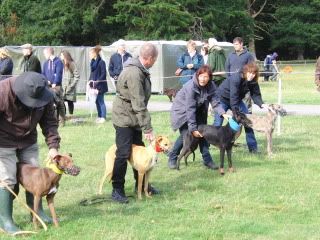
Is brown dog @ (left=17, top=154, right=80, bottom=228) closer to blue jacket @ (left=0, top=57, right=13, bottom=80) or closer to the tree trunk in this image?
blue jacket @ (left=0, top=57, right=13, bottom=80)

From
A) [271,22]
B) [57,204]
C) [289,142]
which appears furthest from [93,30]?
[57,204]

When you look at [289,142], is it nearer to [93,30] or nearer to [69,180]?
[69,180]

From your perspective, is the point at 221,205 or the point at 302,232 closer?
the point at 302,232

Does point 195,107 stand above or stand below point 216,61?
below

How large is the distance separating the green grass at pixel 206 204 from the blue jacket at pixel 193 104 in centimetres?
75

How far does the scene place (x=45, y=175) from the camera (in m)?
5.41

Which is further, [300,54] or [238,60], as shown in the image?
[300,54]

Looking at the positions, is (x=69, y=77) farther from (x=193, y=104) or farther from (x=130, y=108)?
(x=130, y=108)

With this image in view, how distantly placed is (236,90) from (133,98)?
300 cm

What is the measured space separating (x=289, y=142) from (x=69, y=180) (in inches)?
187

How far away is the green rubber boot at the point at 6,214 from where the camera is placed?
5402 mm

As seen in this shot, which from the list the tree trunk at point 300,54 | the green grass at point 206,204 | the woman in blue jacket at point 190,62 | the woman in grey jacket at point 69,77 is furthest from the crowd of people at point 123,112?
the tree trunk at point 300,54

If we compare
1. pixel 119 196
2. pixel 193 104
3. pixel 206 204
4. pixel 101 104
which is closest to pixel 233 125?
pixel 193 104

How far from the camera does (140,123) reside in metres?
6.34
